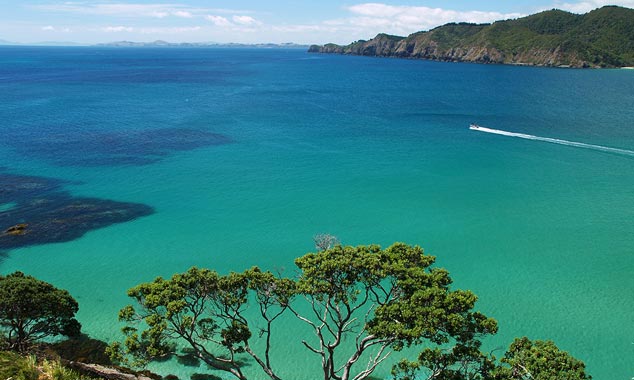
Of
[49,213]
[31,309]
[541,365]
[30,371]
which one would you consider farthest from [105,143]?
[541,365]

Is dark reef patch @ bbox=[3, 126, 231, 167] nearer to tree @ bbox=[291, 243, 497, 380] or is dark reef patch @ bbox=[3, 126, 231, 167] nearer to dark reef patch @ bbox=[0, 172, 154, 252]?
dark reef patch @ bbox=[0, 172, 154, 252]

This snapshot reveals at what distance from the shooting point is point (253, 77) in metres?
167

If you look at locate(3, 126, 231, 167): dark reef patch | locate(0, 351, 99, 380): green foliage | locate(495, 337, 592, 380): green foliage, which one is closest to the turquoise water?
locate(3, 126, 231, 167): dark reef patch

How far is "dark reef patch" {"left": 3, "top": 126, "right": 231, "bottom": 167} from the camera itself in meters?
60.6

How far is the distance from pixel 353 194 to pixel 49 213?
30183 mm

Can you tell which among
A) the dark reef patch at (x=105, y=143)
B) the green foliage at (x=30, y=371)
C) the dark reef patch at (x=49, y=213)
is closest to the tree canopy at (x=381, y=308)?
the green foliage at (x=30, y=371)

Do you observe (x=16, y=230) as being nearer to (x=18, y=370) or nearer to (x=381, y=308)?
(x=18, y=370)

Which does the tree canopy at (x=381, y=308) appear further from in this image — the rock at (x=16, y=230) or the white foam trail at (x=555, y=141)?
the white foam trail at (x=555, y=141)

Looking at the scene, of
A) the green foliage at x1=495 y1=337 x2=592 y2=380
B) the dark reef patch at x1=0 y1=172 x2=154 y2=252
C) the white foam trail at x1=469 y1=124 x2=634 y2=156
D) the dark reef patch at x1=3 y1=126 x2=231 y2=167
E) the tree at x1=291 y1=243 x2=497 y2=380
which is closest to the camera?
the green foliage at x1=495 y1=337 x2=592 y2=380

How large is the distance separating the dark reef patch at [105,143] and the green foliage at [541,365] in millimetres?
51981

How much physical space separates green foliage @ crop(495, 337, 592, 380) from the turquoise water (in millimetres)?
8177

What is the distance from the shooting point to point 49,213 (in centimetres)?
4381

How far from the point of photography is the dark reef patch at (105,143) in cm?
6056

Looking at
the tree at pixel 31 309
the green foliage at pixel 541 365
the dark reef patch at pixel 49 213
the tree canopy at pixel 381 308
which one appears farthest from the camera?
the dark reef patch at pixel 49 213
